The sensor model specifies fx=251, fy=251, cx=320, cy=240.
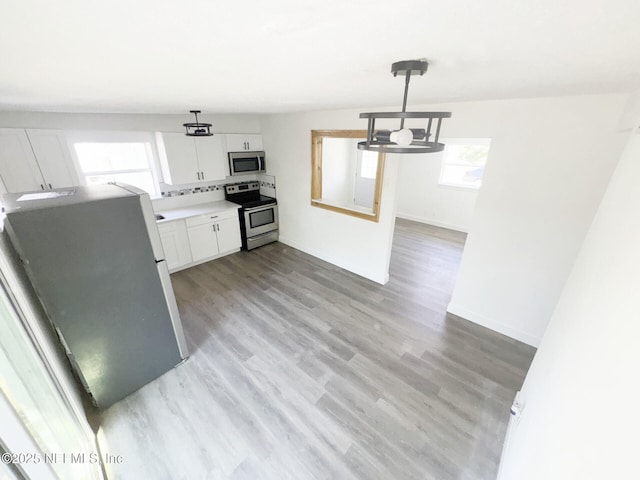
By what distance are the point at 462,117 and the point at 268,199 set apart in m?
3.32

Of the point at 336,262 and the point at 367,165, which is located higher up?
the point at 367,165

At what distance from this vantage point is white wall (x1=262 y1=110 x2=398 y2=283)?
3.36 meters

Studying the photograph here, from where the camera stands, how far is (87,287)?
1738 millimetres

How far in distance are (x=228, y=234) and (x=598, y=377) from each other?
14.2 feet

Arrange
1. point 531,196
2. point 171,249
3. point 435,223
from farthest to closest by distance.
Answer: point 435,223 < point 171,249 < point 531,196

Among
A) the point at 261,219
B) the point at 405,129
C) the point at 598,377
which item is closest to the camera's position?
the point at 598,377

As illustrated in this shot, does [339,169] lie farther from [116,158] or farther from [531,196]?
[116,158]

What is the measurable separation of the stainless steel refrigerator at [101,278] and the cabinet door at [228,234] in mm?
2128

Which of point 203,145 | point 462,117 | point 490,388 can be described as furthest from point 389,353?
point 203,145

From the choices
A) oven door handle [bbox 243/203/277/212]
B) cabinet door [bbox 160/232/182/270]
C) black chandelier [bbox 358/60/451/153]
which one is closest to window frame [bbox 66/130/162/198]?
cabinet door [bbox 160/232/182/270]

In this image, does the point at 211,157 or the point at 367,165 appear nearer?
the point at 211,157

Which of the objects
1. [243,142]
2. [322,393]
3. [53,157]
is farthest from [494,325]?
[53,157]

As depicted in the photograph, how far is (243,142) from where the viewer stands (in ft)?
14.0

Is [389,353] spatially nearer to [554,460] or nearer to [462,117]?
[554,460]
